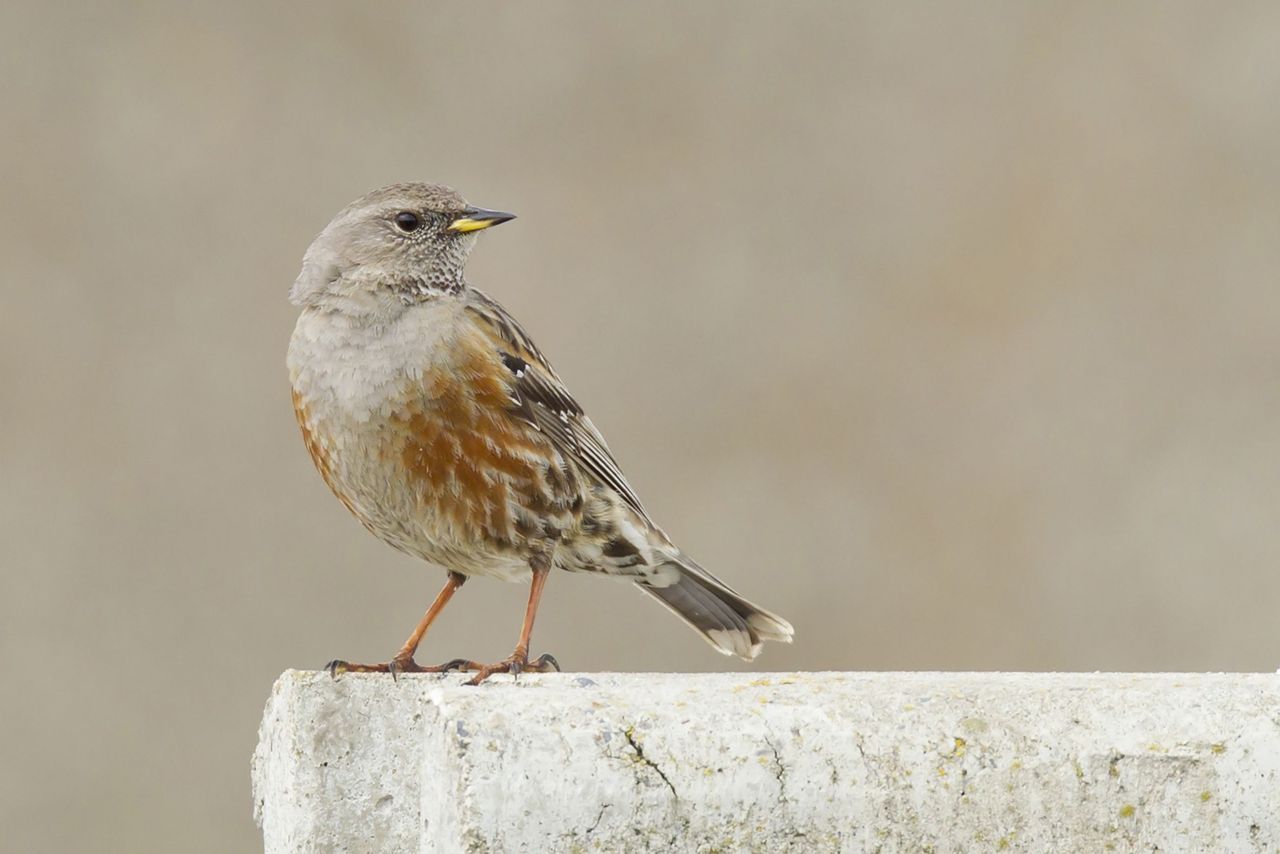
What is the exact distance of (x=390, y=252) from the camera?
418 centimetres

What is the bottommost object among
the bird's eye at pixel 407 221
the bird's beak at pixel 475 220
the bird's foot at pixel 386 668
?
the bird's foot at pixel 386 668

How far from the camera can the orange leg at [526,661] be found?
325 cm

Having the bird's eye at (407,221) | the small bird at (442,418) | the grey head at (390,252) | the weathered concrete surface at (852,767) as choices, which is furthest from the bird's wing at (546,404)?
the weathered concrete surface at (852,767)

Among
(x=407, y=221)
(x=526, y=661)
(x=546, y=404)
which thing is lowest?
(x=526, y=661)

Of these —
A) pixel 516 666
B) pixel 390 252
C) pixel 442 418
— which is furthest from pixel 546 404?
pixel 516 666

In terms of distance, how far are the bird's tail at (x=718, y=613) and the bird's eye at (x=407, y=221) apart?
47.5 inches

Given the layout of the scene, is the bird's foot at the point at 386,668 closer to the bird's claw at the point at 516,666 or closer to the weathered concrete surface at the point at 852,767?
the bird's claw at the point at 516,666

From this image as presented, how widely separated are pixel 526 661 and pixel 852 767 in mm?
1628

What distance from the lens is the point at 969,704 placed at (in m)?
2.15

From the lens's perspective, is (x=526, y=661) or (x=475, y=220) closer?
(x=526, y=661)

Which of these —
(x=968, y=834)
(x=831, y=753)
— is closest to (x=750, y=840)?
(x=831, y=753)

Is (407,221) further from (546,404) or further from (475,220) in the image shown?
(546,404)

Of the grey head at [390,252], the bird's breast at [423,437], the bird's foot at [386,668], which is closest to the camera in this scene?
the bird's foot at [386,668]

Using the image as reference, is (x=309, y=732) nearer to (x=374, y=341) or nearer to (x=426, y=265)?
(x=374, y=341)
